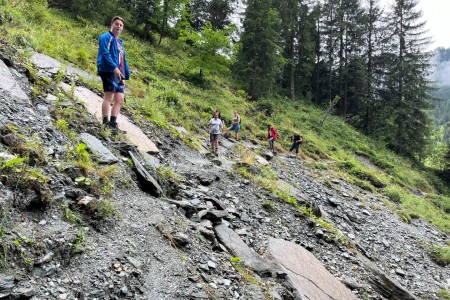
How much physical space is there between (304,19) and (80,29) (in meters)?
27.7

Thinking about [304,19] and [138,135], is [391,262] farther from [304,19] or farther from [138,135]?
[304,19]

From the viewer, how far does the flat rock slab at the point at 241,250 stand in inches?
185

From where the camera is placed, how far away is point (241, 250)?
4938 millimetres

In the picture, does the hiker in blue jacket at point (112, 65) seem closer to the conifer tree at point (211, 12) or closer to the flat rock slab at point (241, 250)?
the flat rock slab at point (241, 250)

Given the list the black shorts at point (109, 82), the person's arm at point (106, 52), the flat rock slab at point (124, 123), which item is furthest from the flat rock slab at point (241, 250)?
the person's arm at point (106, 52)

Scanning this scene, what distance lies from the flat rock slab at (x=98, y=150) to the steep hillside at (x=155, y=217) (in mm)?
107

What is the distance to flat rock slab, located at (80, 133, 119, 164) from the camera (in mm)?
4662

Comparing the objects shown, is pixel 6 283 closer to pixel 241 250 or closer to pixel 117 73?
pixel 241 250

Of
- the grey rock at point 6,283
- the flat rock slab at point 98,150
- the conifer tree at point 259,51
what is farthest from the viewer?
the conifer tree at point 259,51

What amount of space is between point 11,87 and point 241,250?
4.54m

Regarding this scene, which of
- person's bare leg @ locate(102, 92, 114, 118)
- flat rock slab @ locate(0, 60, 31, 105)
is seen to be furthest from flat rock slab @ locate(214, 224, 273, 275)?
flat rock slab @ locate(0, 60, 31, 105)

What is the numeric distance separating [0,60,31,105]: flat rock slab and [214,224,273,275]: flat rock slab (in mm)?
3746

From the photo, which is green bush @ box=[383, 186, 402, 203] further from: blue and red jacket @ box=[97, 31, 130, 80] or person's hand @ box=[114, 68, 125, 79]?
blue and red jacket @ box=[97, 31, 130, 80]

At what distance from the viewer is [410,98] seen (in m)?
34.7
